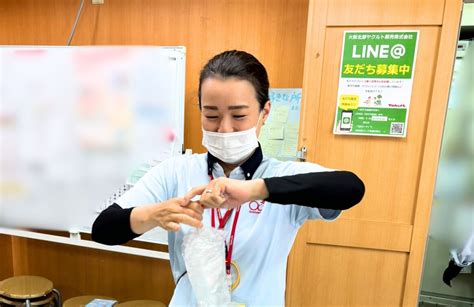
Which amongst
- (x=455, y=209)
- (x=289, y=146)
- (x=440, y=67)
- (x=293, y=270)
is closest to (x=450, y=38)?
(x=440, y=67)

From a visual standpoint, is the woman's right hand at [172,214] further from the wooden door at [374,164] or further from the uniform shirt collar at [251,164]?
the wooden door at [374,164]

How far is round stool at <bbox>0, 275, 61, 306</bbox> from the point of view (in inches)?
76.2

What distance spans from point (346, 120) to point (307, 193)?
987mm

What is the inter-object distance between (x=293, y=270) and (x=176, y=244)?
1062 mm

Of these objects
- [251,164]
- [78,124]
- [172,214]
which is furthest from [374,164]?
[78,124]

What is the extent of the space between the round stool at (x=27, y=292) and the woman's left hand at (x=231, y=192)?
195 cm

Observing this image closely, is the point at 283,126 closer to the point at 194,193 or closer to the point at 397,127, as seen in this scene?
the point at 397,127

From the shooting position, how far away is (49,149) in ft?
6.48

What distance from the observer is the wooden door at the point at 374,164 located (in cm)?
141

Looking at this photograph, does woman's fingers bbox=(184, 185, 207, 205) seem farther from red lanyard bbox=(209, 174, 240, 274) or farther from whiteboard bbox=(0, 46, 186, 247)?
whiteboard bbox=(0, 46, 186, 247)

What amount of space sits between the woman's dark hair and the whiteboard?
1023mm

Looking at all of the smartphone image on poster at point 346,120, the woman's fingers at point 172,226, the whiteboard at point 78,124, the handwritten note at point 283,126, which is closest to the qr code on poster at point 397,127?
the smartphone image on poster at point 346,120

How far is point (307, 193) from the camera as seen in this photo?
2.14 feet

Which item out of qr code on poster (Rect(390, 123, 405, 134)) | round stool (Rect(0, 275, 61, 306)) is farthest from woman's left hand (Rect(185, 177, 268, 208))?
round stool (Rect(0, 275, 61, 306))
